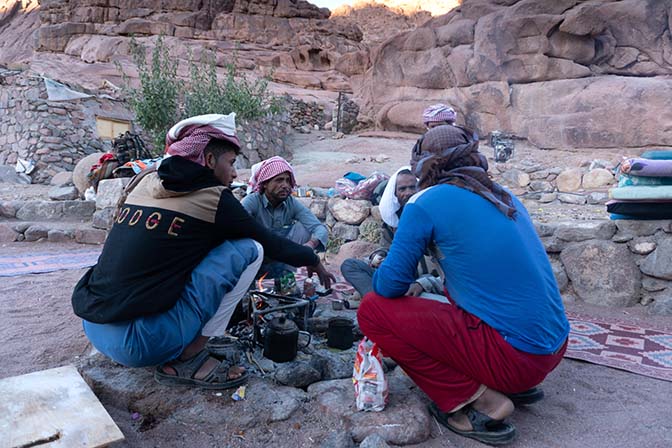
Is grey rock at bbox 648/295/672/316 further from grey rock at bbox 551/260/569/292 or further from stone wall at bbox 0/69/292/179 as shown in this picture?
stone wall at bbox 0/69/292/179

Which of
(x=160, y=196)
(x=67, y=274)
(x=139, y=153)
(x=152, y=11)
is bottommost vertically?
(x=67, y=274)

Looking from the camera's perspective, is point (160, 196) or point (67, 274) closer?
point (160, 196)

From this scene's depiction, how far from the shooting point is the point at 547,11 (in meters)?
12.7

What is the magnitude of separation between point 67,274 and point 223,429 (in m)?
3.48

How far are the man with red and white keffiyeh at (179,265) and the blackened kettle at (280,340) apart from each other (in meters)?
0.23

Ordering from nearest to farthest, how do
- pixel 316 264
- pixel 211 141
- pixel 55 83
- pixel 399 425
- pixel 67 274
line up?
pixel 399 425, pixel 211 141, pixel 316 264, pixel 67 274, pixel 55 83

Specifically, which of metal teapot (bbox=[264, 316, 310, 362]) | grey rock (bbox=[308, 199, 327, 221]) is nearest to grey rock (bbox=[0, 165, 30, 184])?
grey rock (bbox=[308, 199, 327, 221])

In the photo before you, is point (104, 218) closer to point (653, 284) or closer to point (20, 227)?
point (20, 227)

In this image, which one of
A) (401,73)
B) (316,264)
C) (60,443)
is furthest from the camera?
(401,73)

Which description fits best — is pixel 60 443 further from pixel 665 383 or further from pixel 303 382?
pixel 665 383

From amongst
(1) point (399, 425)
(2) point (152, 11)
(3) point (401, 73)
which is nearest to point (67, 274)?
(1) point (399, 425)

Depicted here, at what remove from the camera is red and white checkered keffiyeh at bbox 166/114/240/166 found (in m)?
2.18

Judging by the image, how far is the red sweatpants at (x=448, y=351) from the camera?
1929 mm

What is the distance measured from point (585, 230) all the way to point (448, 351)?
2584 mm
